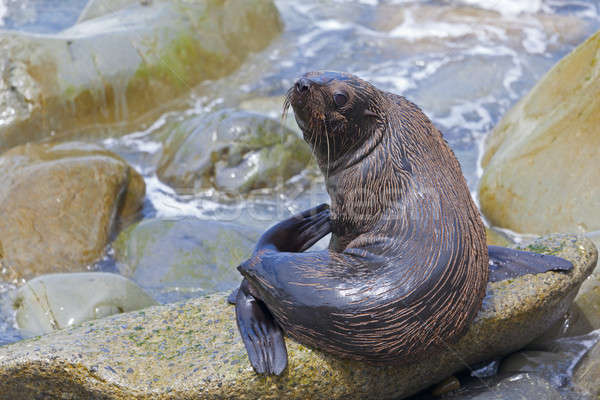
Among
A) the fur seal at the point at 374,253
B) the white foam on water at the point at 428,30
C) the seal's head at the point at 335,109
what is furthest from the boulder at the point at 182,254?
the white foam on water at the point at 428,30

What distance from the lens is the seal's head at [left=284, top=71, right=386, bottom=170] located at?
124 inches

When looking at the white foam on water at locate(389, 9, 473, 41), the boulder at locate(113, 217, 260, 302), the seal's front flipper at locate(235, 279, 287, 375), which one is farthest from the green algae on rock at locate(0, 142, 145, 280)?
the white foam on water at locate(389, 9, 473, 41)

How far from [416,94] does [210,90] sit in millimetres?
3424

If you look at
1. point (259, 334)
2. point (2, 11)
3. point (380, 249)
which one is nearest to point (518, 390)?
point (380, 249)

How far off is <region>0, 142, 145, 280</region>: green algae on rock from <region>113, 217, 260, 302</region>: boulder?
335 millimetres

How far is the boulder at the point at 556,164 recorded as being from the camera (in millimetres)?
5758

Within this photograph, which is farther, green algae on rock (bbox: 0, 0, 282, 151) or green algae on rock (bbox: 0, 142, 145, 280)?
green algae on rock (bbox: 0, 0, 282, 151)

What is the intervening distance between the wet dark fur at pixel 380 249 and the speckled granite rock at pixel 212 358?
27cm

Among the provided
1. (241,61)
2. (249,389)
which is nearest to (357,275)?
(249,389)

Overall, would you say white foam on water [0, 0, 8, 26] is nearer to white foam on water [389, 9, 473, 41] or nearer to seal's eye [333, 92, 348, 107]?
white foam on water [389, 9, 473, 41]

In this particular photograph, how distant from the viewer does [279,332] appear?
3363 mm

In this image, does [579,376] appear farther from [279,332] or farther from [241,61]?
[241,61]

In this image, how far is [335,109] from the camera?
3.20 meters

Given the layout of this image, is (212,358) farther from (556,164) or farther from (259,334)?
(556,164)
